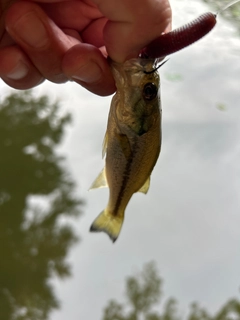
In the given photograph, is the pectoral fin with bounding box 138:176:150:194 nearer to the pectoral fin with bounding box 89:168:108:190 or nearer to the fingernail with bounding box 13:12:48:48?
the pectoral fin with bounding box 89:168:108:190

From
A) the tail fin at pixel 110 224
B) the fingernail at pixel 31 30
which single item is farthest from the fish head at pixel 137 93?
the tail fin at pixel 110 224

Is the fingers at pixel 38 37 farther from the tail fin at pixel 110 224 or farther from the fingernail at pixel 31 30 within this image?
the tail fin at pixel 110 224

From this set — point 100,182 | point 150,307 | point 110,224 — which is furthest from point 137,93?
point 150,307

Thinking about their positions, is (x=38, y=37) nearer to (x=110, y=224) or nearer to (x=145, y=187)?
(x=145, y=187)

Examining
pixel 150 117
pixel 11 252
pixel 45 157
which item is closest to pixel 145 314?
pixel 11 252

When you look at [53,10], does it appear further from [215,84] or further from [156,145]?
[215,84]

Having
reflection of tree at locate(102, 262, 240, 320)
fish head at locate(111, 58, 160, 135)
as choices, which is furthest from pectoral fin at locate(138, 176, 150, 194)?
reflection of tree at locate(102, 262, 240, 320)
